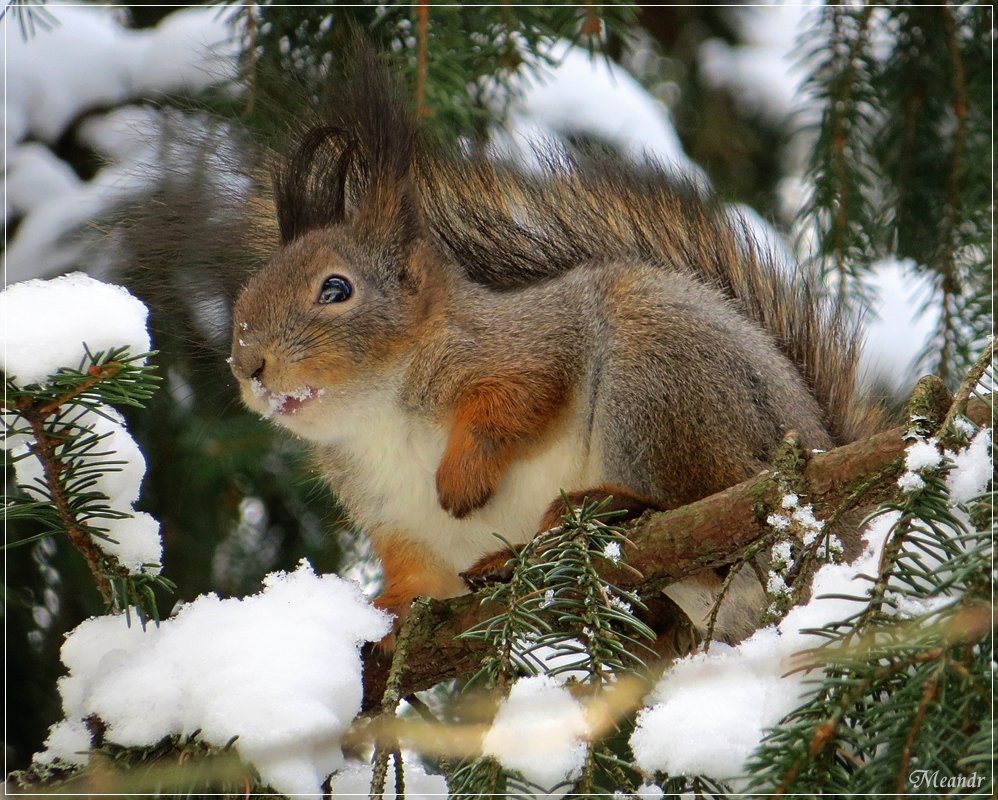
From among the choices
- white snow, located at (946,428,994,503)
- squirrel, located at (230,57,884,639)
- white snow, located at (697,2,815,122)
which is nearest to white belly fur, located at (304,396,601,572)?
squirrel, located at (230,57,884,639)

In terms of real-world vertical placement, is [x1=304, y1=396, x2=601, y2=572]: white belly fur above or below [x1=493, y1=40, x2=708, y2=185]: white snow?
below

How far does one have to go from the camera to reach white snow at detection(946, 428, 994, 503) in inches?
36.3

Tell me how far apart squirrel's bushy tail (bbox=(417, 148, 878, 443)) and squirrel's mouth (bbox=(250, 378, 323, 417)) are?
47 cm

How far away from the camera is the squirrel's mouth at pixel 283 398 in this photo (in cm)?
163

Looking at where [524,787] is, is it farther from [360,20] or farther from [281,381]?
[360,20]

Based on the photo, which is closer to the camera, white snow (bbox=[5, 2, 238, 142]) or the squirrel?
the squirrel

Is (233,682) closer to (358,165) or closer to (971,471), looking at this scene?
(971,471)

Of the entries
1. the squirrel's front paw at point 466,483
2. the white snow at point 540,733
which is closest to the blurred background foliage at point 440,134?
the squirrel's front paw at point 466,483

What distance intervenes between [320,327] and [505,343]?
0.30 m

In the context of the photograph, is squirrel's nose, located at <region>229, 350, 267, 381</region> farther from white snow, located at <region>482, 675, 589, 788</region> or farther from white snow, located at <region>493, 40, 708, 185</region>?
white snow, located at <region>493, 40, 708, 185</region>

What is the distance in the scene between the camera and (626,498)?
→ 154 centimetres

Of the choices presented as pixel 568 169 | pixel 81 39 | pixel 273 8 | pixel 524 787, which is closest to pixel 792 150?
pixel 568 169

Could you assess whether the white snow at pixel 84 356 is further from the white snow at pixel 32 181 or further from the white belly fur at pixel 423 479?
the white snow at pixel 32 181

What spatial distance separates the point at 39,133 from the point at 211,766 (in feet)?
6.30
